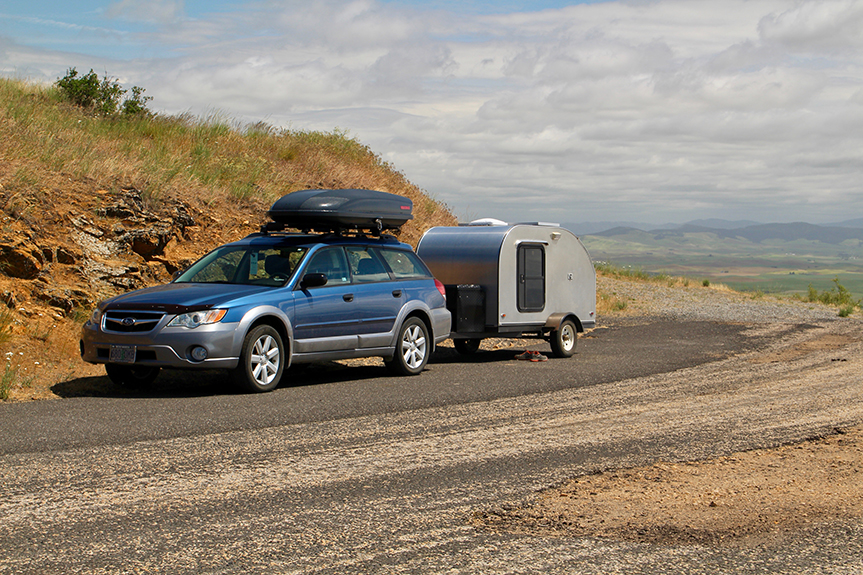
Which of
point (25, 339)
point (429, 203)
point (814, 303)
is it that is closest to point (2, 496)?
point (25, 339)

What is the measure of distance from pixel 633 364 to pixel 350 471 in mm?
8498

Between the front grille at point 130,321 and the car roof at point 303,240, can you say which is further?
the car roof at point 303,240

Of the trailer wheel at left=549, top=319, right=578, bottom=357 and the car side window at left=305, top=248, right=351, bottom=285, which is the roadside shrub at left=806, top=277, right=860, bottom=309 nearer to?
the trailer wheel at left=549, top=319, right=578, bottom=357

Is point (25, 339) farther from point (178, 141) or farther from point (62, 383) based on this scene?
point (178, 141)

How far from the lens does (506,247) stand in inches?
573

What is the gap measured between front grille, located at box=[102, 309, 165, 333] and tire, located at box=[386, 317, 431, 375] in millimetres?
3521

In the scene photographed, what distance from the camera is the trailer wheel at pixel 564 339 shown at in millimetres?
15258

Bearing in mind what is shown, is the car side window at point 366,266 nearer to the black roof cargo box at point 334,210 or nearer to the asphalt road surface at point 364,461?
the black roof cargo box at point 334,210

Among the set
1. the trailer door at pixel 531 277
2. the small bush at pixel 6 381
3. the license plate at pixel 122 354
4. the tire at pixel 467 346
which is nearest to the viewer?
the small bush at pixel 6 381

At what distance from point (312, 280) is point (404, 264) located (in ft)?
7.29

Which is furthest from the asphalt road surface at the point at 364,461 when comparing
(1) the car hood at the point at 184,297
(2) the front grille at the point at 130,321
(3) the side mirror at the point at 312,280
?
(3) the side mirror at the point at 312,280

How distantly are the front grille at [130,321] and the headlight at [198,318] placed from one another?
0.69 feet

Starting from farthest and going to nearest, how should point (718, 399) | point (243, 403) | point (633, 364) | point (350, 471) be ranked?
point (633, 364) < point (718, 399) < point (243, 403) < point (350, 471)

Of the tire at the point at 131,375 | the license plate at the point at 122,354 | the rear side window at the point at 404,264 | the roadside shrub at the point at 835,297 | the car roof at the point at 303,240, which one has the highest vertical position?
the car roof at the point at 303,240
